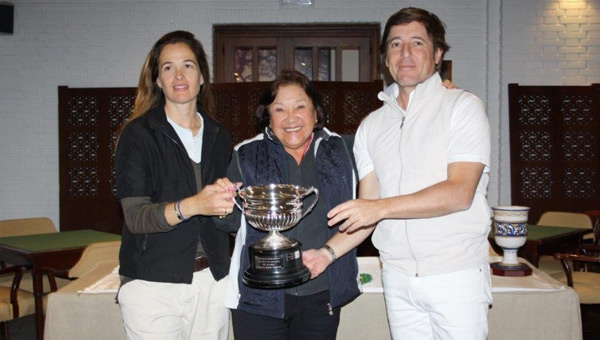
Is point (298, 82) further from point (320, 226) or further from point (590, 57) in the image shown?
point (590, 57)

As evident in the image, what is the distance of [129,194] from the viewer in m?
2.22

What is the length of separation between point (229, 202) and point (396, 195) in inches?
22.9

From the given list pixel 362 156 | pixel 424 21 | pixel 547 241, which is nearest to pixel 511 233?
pixel 362 156

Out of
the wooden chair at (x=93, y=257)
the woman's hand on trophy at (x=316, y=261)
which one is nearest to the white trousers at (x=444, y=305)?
the woman's hand on trophy at (x=316, y=261)

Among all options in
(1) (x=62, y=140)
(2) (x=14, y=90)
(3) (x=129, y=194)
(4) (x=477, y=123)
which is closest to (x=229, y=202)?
(3) (x=129, y=194)

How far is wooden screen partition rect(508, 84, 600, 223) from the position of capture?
7562 mm

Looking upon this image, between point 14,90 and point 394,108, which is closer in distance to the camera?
point 394,108

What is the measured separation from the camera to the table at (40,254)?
4531mm

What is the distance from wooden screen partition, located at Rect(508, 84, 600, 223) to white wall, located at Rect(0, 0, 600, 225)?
166mm

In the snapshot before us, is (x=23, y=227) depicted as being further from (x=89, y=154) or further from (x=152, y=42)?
(x=152, y=42)

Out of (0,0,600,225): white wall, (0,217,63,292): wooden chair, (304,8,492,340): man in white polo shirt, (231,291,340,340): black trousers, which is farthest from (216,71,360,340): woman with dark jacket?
(0,0,600,225): white wall

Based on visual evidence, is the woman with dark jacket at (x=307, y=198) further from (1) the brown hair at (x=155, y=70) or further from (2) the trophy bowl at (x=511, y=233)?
(2) the trophy bowl at (x=511, y=233)

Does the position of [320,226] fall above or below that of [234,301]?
above

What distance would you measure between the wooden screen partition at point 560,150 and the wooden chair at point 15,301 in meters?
5.55
